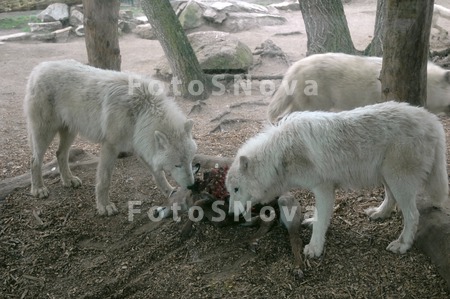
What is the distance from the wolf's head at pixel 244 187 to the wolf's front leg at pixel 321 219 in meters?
0.55

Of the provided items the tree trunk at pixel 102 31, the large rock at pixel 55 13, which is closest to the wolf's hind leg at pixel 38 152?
the tree trunk at pixel 102 31

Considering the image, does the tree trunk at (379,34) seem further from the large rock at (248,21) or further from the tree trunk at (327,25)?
the large rock at (248,21)

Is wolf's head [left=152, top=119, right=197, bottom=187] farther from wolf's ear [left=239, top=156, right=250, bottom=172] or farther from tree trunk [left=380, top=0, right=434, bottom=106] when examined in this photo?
tree trunk [left=380, top=0, right=434, bottom=106]

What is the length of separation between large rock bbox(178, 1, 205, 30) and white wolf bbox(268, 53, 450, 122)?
10.9m

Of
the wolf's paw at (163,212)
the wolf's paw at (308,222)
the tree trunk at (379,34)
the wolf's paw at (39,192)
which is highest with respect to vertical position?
the tree trunk at (379,34)

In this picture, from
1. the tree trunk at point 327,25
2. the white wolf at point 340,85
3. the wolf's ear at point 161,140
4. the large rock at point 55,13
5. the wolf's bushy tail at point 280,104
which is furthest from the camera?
the large rock at point 55,13

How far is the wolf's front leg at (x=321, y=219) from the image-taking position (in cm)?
421

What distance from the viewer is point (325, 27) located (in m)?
8.52

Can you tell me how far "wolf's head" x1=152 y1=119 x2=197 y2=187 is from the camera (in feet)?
16.7

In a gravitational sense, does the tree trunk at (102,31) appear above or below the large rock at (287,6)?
above

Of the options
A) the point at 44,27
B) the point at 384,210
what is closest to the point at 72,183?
the point at 384,210

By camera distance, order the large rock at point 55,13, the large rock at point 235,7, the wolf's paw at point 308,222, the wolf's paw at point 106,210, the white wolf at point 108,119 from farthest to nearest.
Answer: the large rock at point 55,13 < the large rock at point 235,7 < the wolf's paw at point 106,210 < the white wolf at point 108,119 < the wolf's paw at point 308,222

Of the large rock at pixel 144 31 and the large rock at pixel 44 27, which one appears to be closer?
the large rock at pixel 144 31

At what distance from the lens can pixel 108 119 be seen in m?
5.30
